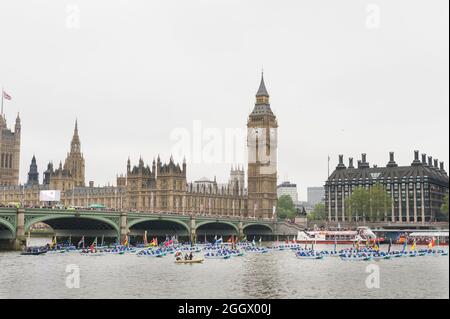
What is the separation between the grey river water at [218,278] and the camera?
5894 centimetres

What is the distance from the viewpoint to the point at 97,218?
12112cm

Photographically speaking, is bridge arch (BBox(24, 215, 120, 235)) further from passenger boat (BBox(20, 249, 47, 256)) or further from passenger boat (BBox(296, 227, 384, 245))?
passenger boat (BBox(296, 227, 384, 245))

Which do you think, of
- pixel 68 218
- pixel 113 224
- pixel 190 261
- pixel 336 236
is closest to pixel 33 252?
pixel 68 218

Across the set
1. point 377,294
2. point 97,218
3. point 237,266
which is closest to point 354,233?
point 97,218

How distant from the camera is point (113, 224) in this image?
415ft

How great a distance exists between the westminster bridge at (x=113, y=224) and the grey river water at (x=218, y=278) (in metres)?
8.54

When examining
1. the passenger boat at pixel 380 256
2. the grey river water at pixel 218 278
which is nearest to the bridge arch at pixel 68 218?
the grey river water at pixel 218 278

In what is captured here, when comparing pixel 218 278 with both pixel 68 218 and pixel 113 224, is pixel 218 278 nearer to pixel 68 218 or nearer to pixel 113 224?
pixel 68 218

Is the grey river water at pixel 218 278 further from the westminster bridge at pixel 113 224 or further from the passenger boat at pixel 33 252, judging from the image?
the westminster bridge at pixel 113 224

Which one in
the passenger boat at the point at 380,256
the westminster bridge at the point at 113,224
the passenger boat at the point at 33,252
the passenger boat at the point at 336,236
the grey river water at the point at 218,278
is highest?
the westminster bridge at the point at 113,224

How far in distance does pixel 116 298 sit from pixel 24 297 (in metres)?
7.94
